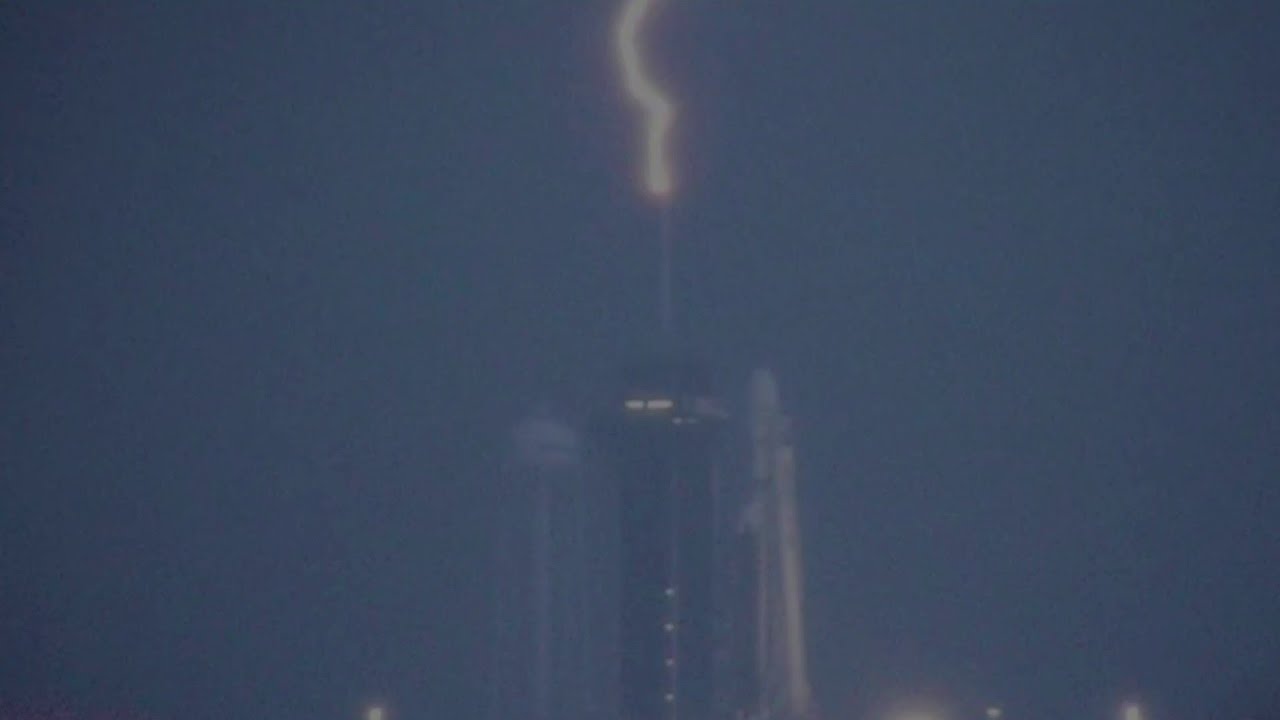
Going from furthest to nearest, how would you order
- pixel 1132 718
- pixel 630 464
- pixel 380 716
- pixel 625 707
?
pixel 630 464, pixel 625 707, pixel 1132 718, pixel 380 716

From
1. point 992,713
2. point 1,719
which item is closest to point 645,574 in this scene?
point 992,713

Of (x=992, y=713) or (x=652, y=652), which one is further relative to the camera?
(x=652, y=652)

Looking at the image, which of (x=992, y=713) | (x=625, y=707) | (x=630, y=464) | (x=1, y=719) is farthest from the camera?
(x=630, y=464)

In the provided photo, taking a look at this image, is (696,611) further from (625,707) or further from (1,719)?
(1,719)

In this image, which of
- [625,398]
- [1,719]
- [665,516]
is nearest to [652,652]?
[665,516]

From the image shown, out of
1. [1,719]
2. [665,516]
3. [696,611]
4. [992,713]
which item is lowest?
[1,719]

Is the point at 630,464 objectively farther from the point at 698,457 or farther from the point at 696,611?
the point at 696,611

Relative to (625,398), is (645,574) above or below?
below

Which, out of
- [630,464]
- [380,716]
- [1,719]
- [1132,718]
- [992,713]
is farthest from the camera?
[630,464]

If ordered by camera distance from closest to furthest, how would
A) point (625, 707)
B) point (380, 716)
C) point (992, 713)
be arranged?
point (380, 716) < point (992, 713) < point (625, 707)
